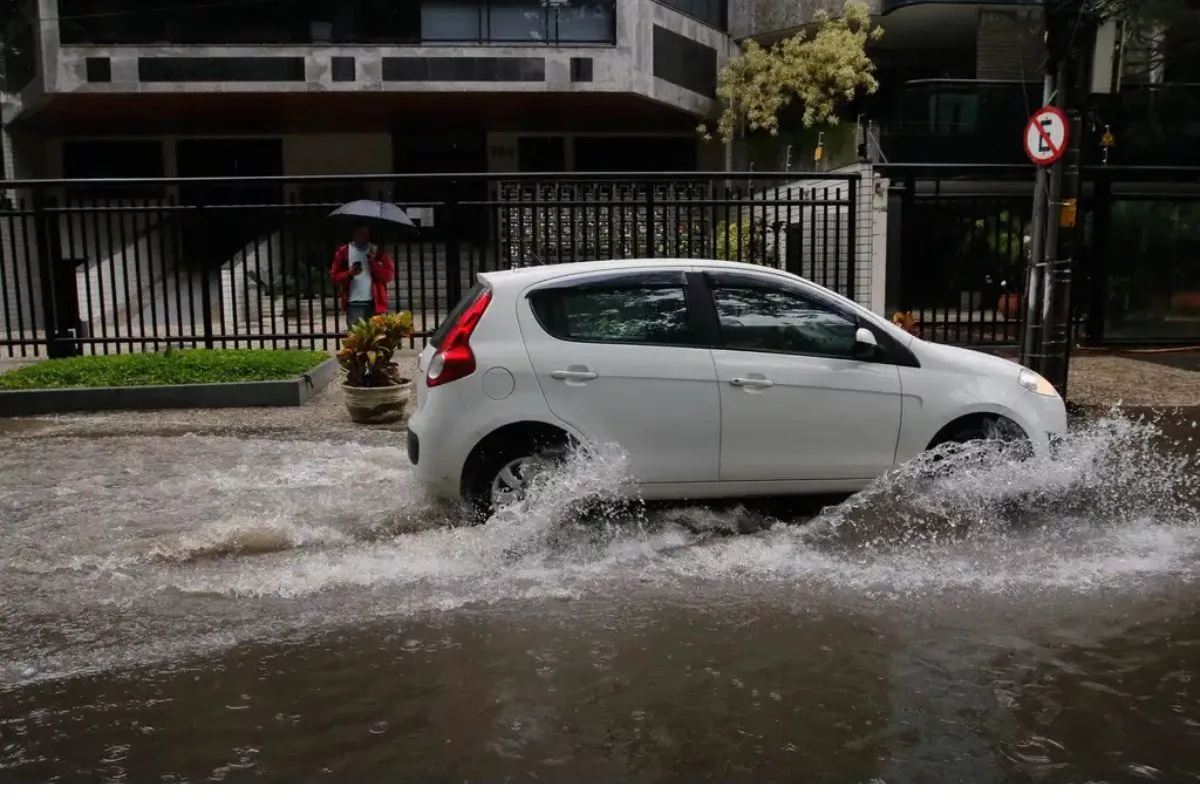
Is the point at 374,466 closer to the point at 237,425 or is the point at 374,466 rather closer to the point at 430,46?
the point at 237,425

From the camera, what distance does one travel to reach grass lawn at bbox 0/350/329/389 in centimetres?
1066

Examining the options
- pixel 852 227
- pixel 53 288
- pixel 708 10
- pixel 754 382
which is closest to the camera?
pixel 754 382

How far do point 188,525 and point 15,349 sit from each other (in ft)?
33.3

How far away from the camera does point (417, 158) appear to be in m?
25.2

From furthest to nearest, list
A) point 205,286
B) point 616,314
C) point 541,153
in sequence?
point 541,153 < point 205,286 < point 616,314

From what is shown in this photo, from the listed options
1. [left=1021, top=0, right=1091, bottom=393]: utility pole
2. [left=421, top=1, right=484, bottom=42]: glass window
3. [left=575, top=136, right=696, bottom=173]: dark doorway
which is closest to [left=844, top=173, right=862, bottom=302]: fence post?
[left=1021, top=0, right=1091, bottom=393]: utility pole

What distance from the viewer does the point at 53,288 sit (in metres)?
12.9

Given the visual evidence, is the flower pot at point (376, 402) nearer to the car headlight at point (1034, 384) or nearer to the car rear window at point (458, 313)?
the car rear window at point (458, 313)

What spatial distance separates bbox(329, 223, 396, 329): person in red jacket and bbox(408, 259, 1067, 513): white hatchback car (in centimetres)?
601

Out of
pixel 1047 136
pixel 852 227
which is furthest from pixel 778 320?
pixel 852 227

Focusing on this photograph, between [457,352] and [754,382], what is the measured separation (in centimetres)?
165

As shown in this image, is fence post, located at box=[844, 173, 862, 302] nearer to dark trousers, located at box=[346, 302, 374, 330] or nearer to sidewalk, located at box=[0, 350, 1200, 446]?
sidewalk, located at box=[0, 350, 1200, 446]

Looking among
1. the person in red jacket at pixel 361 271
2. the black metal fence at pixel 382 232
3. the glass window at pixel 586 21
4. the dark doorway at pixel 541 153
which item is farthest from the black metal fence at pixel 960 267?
the dark doorway at pixel 541 153

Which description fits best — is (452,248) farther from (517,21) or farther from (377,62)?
(517,21)
